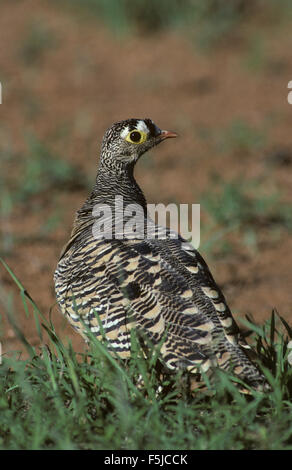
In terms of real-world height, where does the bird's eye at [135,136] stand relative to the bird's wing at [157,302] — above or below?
above

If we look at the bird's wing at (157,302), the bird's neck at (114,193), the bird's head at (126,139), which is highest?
the bird's head at (126,139)

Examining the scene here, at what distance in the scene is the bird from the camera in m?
3.04

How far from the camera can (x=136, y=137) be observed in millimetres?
4309

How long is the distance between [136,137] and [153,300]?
4.74 feet

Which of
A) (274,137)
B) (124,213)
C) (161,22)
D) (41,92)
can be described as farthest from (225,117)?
(124,213)

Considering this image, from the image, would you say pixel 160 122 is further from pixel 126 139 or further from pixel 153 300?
pixel 153 300

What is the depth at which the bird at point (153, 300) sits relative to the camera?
3041mm

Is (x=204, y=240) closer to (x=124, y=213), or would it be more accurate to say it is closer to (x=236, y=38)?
(x=124, y=213)

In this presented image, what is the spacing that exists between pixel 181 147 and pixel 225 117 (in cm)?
89

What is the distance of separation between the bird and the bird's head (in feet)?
2.12

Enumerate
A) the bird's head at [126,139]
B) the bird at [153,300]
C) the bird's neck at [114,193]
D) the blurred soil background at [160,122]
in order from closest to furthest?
1. the bird at [153,300]
2. the bird's neck at [114,193]
3. the bird's head at [126,139]
4. the blurred soil background at [160,122]

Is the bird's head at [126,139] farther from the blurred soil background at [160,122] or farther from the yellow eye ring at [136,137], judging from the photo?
the blurred soil background at [160,122]

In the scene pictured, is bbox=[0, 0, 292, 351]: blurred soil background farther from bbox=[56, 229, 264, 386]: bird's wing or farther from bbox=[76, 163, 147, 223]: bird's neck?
bbox=[76, 163, 147, 223]: bird's neck

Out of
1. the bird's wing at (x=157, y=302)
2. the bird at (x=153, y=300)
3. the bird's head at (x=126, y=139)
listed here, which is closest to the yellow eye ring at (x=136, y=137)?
the bird's head at (x=126, y=139)
